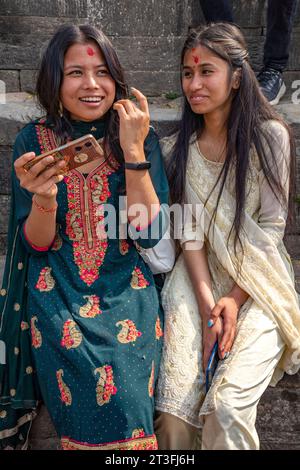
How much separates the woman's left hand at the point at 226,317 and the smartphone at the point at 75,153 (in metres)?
0.73

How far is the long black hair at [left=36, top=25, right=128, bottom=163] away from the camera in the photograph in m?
2.24

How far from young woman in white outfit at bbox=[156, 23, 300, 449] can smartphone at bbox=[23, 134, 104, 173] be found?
20.5 inches

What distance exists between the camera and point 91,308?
2170mm

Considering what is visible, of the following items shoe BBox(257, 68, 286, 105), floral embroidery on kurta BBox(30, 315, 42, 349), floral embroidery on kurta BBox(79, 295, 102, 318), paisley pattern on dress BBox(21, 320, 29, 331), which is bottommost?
paisley pattern on dress BBox(21, 320, 29, 331)

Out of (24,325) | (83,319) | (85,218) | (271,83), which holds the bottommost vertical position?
(24,325)

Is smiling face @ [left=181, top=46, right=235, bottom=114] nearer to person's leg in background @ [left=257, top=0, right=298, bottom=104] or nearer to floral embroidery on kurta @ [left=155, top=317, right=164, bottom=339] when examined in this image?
floral embroidery on kurta @ [left=155, top=317, right=164, bottom=339]

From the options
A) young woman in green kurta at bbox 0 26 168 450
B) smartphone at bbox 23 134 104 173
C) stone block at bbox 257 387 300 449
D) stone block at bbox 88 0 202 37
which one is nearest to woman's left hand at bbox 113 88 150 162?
young woman in green kurta at bbox 0 26 168 450

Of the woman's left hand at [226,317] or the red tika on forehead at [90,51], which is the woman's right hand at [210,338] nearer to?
the woman's left hand at [226,317]

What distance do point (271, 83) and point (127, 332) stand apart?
1.96 meters

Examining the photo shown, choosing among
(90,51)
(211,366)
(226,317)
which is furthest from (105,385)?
(90,51)

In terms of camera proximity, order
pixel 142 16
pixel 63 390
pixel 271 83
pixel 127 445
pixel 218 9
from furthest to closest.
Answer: pixel 142 16 < pixel 218 9 < pixel 271 83 < pixel 63 390 < pixel 127 445

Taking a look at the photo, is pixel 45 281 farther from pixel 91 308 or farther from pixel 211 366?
pixel 211 366

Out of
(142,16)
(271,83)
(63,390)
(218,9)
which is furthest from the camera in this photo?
(142,16)

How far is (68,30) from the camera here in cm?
225
